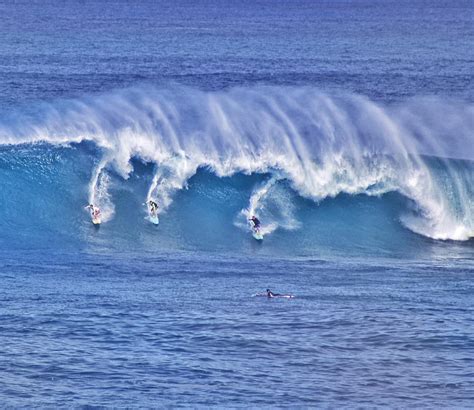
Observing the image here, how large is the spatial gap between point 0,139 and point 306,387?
24.2 m

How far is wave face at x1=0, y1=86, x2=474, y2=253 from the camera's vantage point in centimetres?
4203

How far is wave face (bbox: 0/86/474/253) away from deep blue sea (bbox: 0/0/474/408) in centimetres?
8

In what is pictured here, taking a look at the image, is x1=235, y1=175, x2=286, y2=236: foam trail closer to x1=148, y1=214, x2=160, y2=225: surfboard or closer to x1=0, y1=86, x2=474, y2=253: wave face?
x1=0, y1=86, x2=474, y2=253: wave face

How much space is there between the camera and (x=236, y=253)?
39.6m

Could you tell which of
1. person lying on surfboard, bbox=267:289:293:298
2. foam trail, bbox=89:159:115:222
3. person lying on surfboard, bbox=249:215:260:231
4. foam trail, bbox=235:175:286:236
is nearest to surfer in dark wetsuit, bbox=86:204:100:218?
foam trail, bbox=89:159:115:222

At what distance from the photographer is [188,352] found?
30.7 meters

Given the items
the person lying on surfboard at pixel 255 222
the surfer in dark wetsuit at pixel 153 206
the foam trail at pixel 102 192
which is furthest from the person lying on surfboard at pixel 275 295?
the foam trail at pixel 102 192

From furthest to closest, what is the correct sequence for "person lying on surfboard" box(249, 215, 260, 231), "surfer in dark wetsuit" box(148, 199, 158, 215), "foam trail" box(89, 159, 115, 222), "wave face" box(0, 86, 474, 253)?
"foam trail" box(89, 159, 115, 222) < "surfer in dark wetsuit" box(148, 199, 158, 215) < "wave face" box(0, 86, 474, 253) < "person lying on surfboard" box(249, 215, 260, 231)

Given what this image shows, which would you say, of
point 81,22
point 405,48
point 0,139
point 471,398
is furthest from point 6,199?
point 81,22

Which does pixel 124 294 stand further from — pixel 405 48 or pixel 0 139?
pixel 405 48

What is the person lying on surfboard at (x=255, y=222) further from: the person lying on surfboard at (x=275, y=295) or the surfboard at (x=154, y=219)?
the person lying on surfboard at (x=275, y=295)

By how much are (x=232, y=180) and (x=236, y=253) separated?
598cm

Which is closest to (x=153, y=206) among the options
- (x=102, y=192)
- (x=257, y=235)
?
(x=102, y=192)

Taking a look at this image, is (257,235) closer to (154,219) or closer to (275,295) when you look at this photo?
(154,219)
